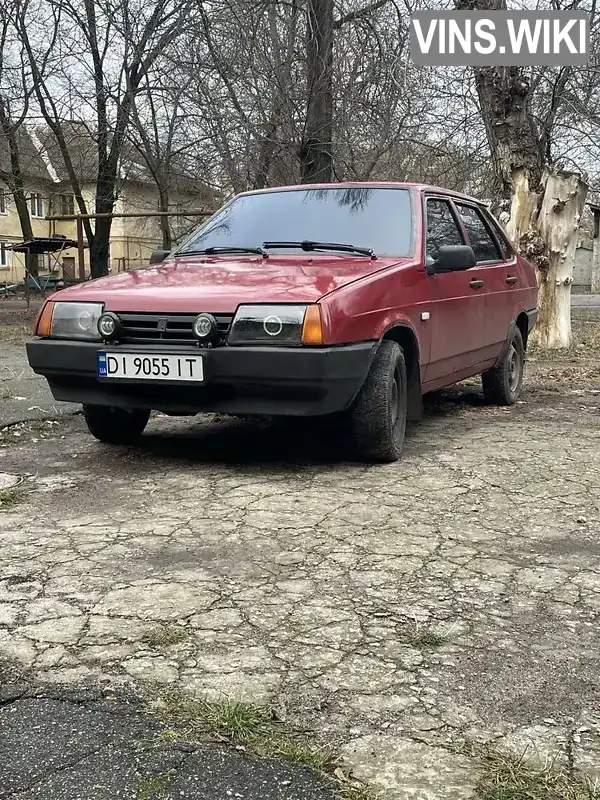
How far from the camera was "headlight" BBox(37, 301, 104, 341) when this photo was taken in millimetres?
4445

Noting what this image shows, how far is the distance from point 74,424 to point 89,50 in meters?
15.1

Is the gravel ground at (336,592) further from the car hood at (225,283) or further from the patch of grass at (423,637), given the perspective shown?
the car hood at (225,283)

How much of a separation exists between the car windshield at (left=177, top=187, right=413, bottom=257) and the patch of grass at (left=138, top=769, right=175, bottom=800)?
361cm

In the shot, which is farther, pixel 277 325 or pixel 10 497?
pixel 277 325

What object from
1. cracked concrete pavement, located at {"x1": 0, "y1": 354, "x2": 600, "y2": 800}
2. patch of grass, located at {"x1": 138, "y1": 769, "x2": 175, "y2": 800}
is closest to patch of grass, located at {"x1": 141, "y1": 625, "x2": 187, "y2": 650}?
cracked concrete pavement, located at {"x1": 0, "y1": 354, "x2": 600, "y2": 800}

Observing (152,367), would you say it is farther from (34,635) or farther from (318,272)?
(34,635)

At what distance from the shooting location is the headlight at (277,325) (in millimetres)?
4090

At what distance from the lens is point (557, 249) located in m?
10.7

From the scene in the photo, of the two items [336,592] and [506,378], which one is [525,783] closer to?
[336,592]

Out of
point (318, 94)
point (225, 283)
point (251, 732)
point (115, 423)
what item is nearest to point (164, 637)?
point (251, 732)

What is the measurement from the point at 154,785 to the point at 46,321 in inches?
129

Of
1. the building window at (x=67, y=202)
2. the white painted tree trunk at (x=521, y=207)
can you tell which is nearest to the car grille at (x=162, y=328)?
the white painted tree trunk at (x=521, y=207)

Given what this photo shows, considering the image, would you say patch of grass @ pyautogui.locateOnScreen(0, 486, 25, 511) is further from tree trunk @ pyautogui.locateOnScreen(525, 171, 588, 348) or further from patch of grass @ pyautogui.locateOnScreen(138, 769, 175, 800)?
tree trunk @ pyautogui.locateOnScreen(525, 171, 588, 348)

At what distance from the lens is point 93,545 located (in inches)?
128
